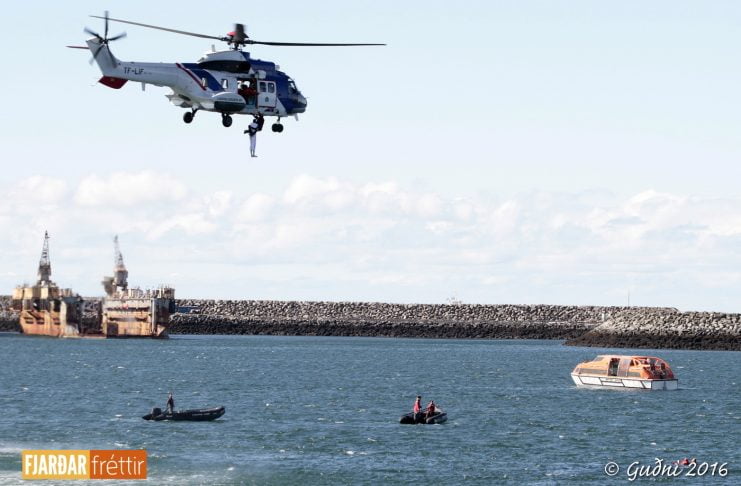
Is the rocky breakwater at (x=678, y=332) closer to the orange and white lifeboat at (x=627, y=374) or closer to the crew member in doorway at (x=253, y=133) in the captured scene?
the orange and white lifeboat at (x=627, y=374)

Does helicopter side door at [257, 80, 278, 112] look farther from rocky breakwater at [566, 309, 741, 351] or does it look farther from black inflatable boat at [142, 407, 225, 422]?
rocky breakwater at [566, 309, 741, 351]

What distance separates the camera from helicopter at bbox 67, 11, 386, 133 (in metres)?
49.8

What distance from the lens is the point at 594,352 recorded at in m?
172

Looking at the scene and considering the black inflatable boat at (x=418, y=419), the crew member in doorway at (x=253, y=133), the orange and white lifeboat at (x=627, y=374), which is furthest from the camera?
the orange and white lifeboat at (x=627, y=374)

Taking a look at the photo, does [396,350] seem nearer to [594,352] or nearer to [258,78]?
[594,352]

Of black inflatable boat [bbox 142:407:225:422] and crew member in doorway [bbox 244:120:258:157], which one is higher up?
crew member in doorway [bbox 244:120:258:157]

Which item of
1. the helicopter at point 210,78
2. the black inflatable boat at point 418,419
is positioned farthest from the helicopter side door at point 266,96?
the black inflatable boat at point 418,419

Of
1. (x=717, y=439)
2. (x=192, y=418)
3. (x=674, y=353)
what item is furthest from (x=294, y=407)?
(x=674, y=353)

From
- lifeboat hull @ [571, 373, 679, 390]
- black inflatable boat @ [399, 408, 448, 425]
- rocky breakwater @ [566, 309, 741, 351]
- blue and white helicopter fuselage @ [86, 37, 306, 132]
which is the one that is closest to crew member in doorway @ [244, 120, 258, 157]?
blue and white helicopter fuselage @ [86, 37, 306, 132]

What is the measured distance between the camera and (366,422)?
3091 inches

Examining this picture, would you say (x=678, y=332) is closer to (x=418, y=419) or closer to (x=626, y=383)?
(x=626, y=383)

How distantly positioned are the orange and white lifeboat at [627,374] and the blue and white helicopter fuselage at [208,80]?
5564 centimetres

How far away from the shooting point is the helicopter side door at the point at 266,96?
176 ft

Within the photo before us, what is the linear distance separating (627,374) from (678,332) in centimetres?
7118
